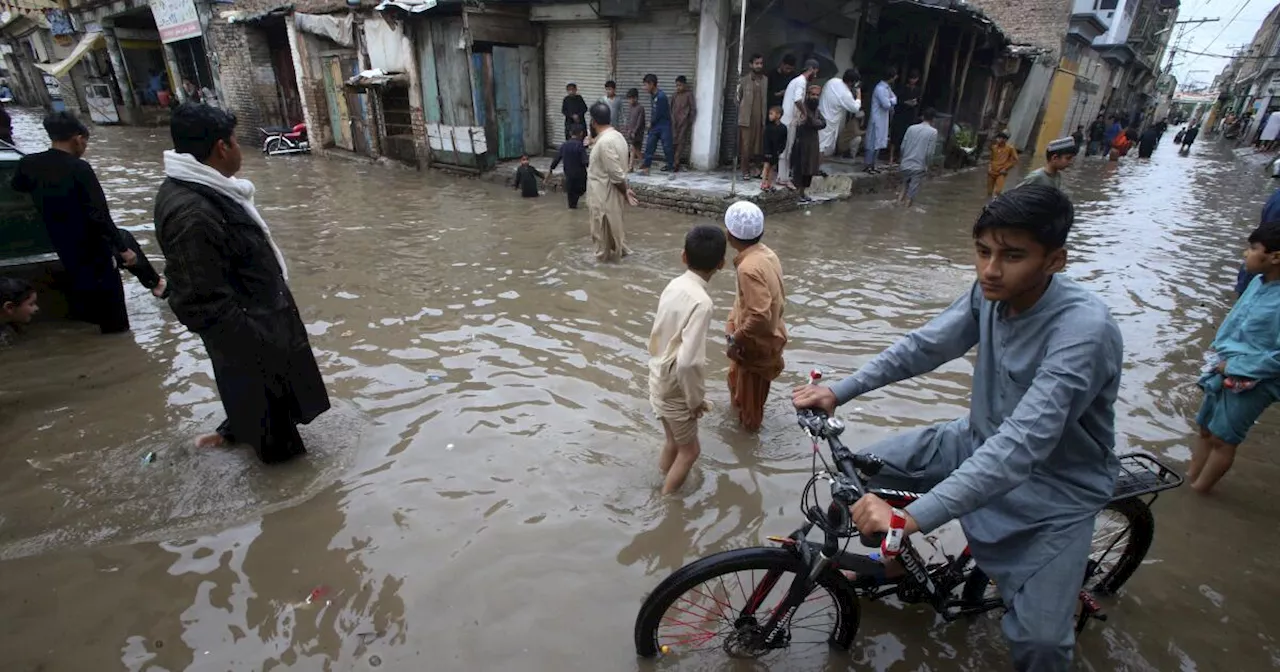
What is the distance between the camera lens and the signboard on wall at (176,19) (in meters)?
17.2

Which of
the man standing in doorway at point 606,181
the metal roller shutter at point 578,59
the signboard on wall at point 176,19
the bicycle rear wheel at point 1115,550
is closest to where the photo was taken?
the bicycle rear wheel at point 1115,550

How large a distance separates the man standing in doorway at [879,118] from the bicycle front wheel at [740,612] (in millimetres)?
11651

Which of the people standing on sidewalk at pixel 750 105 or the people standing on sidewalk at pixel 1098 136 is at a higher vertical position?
the people standing on sidewalk at pixel 750 105

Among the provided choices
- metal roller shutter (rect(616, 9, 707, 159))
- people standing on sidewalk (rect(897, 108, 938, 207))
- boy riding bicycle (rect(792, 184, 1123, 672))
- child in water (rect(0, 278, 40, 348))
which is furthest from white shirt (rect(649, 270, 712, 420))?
metal roller shutter (rect(616, 9, 707, 159))

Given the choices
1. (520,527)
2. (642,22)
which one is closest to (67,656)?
(520,527)

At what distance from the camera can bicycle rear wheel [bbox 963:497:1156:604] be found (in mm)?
2352

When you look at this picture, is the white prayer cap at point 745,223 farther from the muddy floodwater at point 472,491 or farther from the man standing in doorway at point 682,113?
the man standing in doorway at point 682,113

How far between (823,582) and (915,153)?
1005 centimetres

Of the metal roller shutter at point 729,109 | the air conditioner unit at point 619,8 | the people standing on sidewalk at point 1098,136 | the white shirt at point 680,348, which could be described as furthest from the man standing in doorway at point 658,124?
the people standing on sidewalk at point 1098,136

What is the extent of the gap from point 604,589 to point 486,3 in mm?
12496

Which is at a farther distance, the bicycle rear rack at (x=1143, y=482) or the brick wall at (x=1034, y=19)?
the brick wall at (x=1034, y=19)

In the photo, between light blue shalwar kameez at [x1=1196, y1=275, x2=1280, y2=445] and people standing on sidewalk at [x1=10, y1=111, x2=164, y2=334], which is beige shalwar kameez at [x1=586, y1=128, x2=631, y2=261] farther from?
light blue shalwar kameez at [x1=1196, y1=275, x2=1280, y2=445]

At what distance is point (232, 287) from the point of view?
2.86m

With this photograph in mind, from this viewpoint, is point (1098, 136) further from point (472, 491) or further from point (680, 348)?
point (472, 491)
